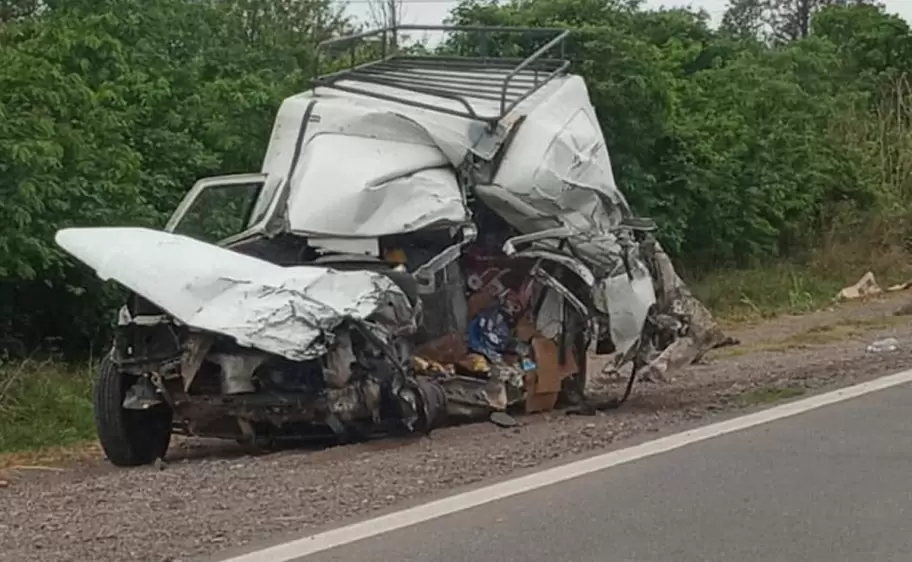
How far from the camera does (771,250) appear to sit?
21734 mm

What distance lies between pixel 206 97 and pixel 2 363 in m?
3.52

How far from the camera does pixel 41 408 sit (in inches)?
431

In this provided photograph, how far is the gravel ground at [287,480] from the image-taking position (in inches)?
242

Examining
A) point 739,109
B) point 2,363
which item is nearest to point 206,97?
point 2,363

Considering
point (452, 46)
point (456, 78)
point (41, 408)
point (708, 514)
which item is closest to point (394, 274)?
point (456, 78)

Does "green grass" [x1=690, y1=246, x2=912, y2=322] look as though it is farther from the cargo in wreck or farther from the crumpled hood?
the crumpled hood

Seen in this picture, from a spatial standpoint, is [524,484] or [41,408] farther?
[41,408]

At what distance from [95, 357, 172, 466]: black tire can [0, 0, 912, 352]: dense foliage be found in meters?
2.82

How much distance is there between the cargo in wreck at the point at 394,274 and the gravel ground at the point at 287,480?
0.97 ft

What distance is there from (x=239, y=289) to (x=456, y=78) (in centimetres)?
324

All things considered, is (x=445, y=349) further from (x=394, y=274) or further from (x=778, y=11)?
(x=778, y=11)

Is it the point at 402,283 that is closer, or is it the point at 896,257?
the point at 402,283

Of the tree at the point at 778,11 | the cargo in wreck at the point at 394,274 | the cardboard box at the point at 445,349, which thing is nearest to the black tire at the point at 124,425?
the cargo in wreck at the point at 394,274

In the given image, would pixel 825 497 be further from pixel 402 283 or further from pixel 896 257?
pixel 896 257
